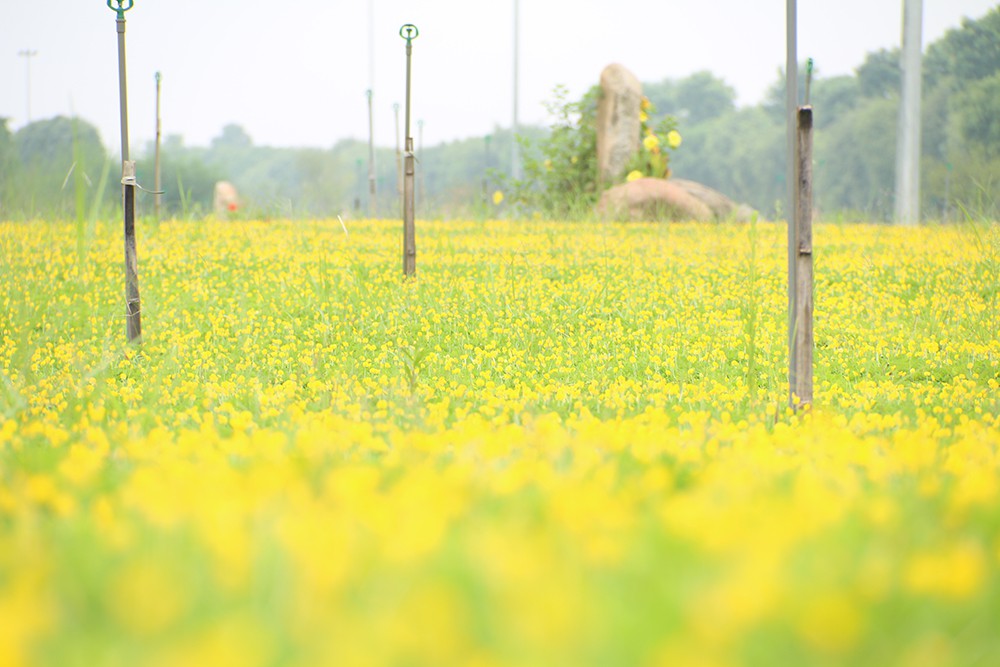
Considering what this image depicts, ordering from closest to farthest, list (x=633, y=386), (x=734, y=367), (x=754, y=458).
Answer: (x=754, y=458) → (x=633, y=386) → (x=734, y=367)

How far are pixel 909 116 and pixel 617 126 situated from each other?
5789 millimetres

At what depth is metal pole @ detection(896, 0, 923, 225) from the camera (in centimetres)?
1875

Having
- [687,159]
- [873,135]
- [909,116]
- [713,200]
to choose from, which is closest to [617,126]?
[713,200]

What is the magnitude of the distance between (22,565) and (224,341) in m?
6.30

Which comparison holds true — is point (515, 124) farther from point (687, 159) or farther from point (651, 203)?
point (687, 159)

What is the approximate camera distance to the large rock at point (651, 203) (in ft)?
57.7

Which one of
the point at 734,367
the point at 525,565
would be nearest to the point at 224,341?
the point at 734,367

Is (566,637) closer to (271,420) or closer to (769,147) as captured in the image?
(271,420)

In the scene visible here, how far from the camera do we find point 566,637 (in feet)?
4.73

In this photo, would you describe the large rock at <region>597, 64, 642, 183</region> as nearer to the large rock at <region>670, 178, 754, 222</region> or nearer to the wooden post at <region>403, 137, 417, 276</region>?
the large rock at <region>670, 178, 754, 222</region>

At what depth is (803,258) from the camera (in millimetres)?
4957

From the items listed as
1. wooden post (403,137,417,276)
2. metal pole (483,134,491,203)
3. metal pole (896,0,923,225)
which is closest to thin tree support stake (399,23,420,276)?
wooden post (403,137,417,276)

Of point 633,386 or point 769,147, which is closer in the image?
point 633,386

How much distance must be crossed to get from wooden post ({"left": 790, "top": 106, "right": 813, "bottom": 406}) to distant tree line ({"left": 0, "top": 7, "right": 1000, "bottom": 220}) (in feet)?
1.90
